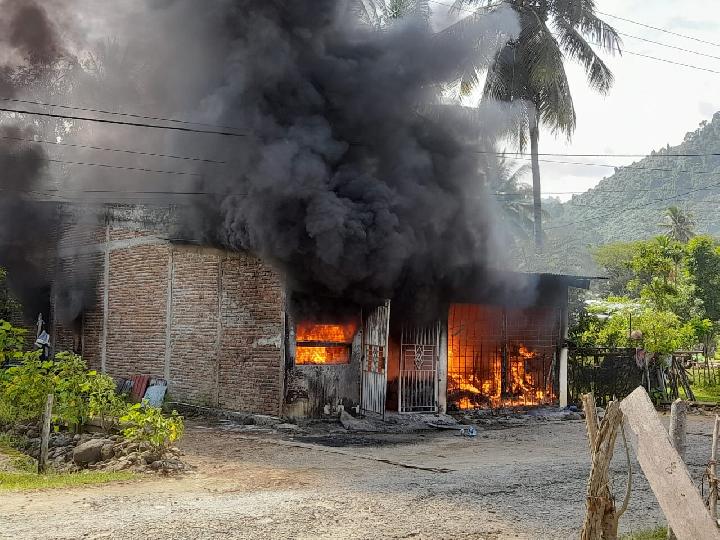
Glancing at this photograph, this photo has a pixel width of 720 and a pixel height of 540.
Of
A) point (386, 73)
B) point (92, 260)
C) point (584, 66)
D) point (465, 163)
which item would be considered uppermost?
point (584, 66)

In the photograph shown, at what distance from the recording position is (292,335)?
14398 mm

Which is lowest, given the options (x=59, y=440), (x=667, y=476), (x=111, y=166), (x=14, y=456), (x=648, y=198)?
(x=14, y=456)

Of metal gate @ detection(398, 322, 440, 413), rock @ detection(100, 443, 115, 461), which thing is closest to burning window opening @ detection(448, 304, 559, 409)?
metal gate @ detection(398, 322, 440, 413)

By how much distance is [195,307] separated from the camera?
1636 cm

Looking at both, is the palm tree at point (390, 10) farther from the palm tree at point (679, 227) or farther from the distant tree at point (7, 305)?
the palm tree at point (679, 227)

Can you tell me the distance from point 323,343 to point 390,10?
18665 millimetres

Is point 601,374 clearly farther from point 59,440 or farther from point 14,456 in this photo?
point 14,456

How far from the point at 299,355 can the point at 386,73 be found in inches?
294

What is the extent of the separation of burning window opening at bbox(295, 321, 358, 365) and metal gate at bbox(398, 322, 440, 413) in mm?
1380

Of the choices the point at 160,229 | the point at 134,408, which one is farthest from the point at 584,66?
the point at 134,408

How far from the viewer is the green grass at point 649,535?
20.6ft

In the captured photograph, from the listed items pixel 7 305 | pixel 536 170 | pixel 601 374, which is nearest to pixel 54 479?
pixel 601 374

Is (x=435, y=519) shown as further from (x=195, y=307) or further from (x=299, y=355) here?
(x=195, y=307)

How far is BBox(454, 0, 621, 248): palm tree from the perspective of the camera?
2566 centimetres
